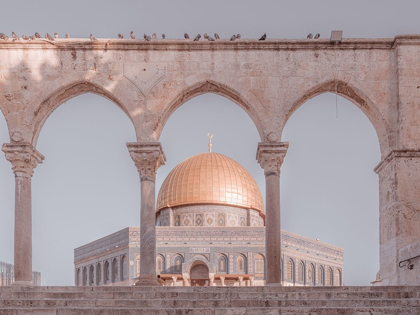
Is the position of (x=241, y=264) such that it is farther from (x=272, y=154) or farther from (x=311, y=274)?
(x=272, y=154)

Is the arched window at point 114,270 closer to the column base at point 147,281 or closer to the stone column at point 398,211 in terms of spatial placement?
the column base at point 147,281

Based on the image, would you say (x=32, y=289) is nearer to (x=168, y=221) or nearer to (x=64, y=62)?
(x=64, y=62)

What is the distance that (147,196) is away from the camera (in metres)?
16.2

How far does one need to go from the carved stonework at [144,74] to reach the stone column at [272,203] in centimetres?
285

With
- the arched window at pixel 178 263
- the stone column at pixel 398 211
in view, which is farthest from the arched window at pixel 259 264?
the stone column at pixel 398 211

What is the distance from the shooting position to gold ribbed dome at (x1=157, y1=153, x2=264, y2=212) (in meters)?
43.0

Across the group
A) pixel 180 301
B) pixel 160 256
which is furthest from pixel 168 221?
pixel 180 301

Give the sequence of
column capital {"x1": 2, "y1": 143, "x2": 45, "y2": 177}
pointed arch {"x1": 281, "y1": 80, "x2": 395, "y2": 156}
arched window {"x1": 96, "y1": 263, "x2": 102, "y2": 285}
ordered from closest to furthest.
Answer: column capital {"x1": 2, "y1": 143, "x2": 45, "y2": 177} → pointed arch {"x1": 281, "y1": 80, "x2": 395, "y2": 156} → arched window {"x1": 96, "y1": 263, "x2": 102, "y2": 285}

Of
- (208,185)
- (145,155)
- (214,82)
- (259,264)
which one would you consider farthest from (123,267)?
(214,82)

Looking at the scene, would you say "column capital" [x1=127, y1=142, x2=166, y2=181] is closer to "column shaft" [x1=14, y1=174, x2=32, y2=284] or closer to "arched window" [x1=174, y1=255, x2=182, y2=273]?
"column shaft" [x1=14, y1=174, x2=32, y2=284]

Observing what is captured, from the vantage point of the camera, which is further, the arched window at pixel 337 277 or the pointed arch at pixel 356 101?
the arched window at pixel 337 277

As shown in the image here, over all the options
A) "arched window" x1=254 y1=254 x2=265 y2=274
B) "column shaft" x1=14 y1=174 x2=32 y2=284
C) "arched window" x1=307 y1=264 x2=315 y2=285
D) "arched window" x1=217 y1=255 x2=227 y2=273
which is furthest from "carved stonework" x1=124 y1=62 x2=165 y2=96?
"arched window" x1=307 y1=264 x2=315 y2=285

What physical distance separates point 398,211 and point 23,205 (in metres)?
8.21

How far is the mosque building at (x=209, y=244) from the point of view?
3984 centimetres
